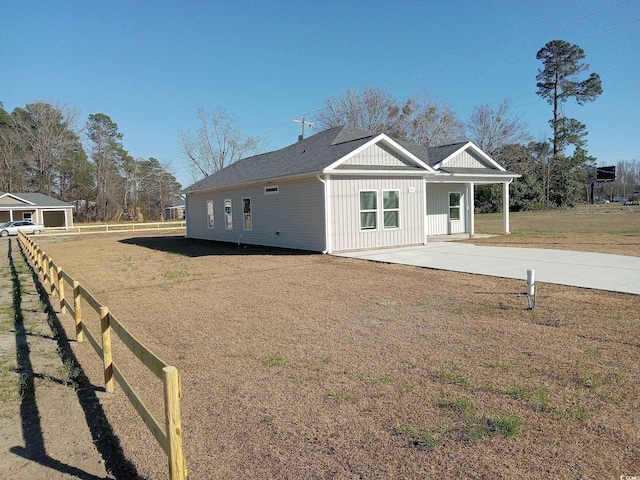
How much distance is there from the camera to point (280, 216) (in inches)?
690

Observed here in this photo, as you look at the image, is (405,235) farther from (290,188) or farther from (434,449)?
(434,449)

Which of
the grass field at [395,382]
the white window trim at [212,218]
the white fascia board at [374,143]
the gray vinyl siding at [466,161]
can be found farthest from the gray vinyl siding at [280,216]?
the gray vinyl siding at [466,161]

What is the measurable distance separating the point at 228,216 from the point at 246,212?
2.26 metres

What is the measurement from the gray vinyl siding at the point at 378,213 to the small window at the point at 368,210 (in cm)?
13

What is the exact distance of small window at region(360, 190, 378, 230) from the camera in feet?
51.6

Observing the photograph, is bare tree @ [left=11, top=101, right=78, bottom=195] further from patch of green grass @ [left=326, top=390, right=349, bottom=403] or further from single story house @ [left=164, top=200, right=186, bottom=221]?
patch of green grass @ [left=326, top=390, right=349, bottom=403]

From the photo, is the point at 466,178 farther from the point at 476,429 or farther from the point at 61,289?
the point at 476,429

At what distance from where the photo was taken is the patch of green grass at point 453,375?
430 cm

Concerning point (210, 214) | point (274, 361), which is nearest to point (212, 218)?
point (210, 214)

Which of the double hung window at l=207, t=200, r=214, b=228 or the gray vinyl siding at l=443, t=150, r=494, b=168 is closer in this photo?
the gray vinyl siding at l=443, t=150, r=494, b=168

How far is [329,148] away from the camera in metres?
17.3

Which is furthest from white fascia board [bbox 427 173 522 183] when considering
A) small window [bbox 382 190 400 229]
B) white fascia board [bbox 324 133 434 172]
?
small window [bbox 382 190 400 229]

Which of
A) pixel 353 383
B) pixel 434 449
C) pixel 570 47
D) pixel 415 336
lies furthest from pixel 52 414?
pixel 570 47

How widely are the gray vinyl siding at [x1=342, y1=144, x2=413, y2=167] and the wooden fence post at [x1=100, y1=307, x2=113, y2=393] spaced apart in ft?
37.6
